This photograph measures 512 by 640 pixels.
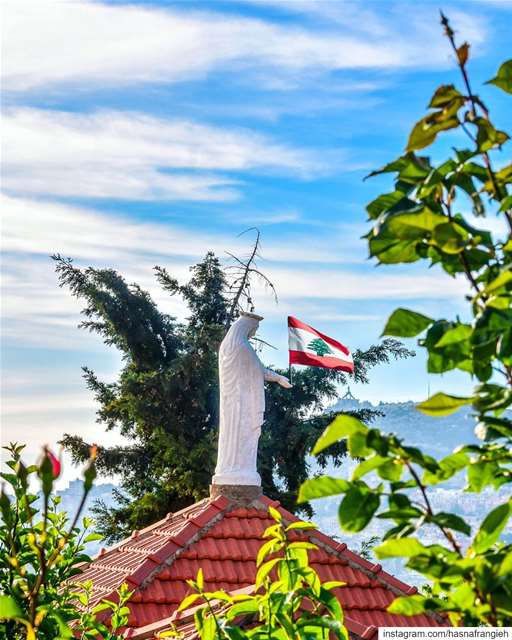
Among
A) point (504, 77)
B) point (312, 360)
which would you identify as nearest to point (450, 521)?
point (504, 77)

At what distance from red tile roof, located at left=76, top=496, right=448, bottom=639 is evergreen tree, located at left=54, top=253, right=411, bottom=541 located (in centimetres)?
1254

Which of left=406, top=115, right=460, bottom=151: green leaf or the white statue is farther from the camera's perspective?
the white statue

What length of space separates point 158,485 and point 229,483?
564 inches

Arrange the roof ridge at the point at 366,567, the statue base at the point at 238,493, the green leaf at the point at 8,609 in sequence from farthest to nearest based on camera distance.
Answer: the statue base at the point at 238,493
the roof ridge at the point at 366,567
the green leaf at the point at 8,609

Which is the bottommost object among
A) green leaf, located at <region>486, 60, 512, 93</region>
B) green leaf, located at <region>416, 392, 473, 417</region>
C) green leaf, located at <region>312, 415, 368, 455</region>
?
green leaf, located at <region>312, 415, 368, 455</region>

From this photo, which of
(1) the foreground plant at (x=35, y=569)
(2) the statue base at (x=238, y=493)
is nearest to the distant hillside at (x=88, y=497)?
(1) the foreground plant at (x=35, y=569)

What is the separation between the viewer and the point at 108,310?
2556 centimetres

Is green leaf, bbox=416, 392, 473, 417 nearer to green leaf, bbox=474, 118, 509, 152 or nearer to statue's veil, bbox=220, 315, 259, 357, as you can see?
green leaf, bbox=474, 118, 509, 152

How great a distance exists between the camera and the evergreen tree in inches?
933

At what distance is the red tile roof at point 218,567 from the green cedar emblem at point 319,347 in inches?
145

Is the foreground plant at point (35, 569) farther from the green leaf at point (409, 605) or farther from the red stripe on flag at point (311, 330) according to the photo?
the red stripe on flag at point (311, 330)

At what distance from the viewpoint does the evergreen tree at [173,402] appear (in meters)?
23.7

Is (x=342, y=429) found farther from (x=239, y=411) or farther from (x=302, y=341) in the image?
(x=302, y=341)

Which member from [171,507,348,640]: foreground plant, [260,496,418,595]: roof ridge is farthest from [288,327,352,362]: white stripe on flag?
[171,507,348,640]: foreground plant
